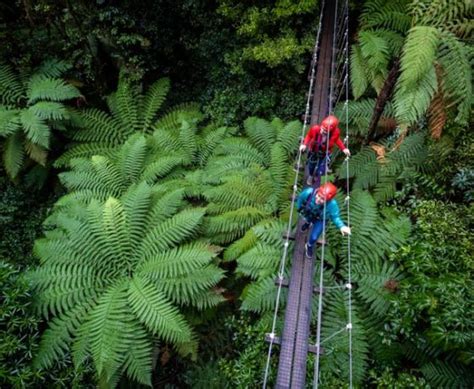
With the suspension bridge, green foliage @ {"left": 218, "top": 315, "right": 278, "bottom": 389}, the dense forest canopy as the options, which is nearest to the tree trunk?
the dense forest canopy

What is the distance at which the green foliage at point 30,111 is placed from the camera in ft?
19.7

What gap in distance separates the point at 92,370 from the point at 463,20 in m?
6.15

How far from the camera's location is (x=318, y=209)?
12.4 feet

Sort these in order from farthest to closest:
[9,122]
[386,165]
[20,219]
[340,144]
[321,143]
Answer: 1. [20,219]
2. [9,122]
3. [386,165]
4. [340,144]
5. [321,143]

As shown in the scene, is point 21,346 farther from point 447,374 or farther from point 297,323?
point 447,374

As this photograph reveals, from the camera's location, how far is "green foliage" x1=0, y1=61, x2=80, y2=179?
237 inches

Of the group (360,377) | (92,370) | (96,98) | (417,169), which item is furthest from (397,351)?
(96,98)

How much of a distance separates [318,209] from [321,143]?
1.04m

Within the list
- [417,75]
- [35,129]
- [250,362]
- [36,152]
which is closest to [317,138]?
[417,75]

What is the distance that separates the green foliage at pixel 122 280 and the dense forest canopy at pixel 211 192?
0.08 feet

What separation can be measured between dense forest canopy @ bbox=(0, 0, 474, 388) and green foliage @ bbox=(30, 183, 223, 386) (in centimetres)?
3

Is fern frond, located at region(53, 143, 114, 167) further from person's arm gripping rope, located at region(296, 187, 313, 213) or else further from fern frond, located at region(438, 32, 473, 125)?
fern frond, located at region(438, 32, 473, 125)

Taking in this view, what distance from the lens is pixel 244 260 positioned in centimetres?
451

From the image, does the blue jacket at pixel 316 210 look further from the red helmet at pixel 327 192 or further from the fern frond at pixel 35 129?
the fern frond at pixel 35 129
